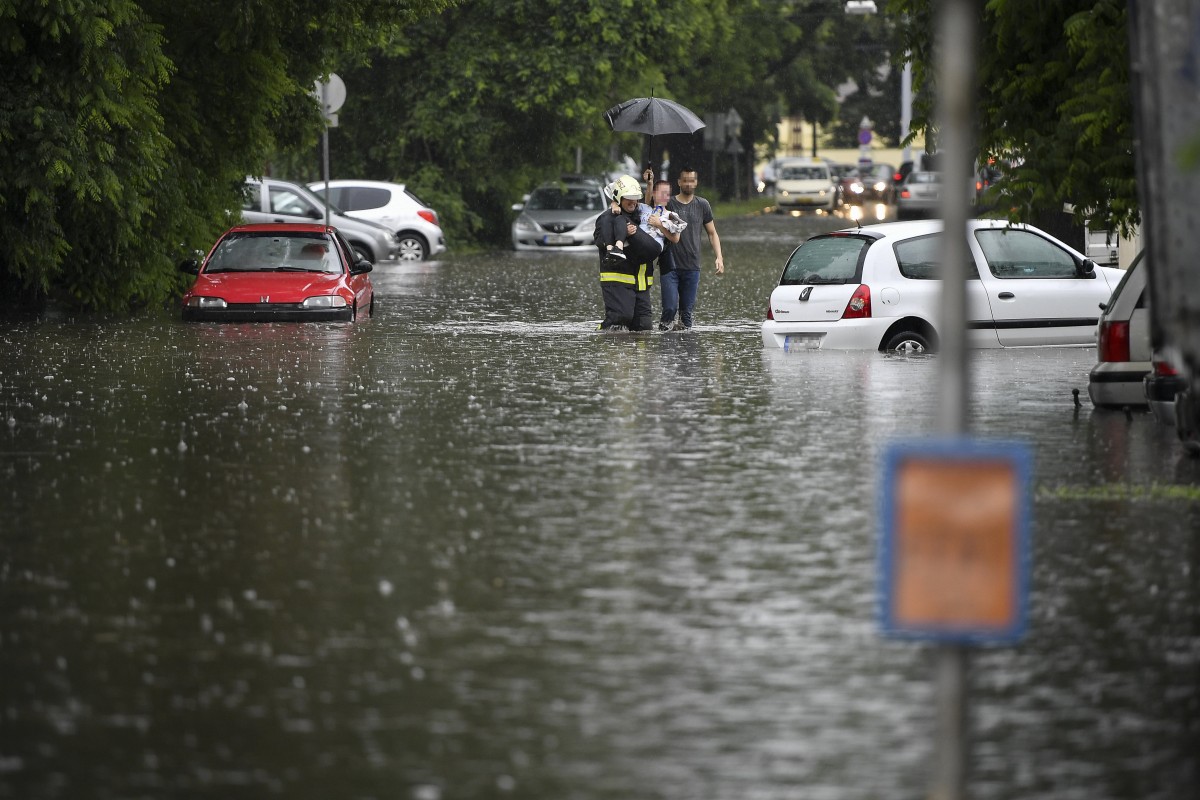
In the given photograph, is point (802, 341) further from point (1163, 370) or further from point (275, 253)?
point (1163, 370)

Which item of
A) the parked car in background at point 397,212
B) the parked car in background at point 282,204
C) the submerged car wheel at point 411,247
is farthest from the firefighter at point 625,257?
the submerged car wheel at point 411,247

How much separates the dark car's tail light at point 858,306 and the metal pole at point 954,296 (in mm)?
14542

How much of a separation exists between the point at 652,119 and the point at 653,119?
12mm

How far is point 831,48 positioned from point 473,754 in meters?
88.1

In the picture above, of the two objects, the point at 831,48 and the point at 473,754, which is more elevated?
the point at 831,48

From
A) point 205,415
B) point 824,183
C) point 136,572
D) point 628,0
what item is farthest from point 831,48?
point 136,572

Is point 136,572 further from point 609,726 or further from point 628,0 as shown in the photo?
point 628,0

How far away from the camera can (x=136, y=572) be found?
851cm

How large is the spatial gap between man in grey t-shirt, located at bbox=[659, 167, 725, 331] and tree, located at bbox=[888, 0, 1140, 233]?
6.05 m

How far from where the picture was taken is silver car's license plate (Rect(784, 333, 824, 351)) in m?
19.1

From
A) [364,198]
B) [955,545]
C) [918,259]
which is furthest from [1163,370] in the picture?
[364,198]

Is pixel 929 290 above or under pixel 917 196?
under

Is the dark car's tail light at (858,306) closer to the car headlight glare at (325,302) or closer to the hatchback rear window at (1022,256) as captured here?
the hatchback rear window at (1022,256)

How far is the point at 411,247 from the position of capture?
41.0m
